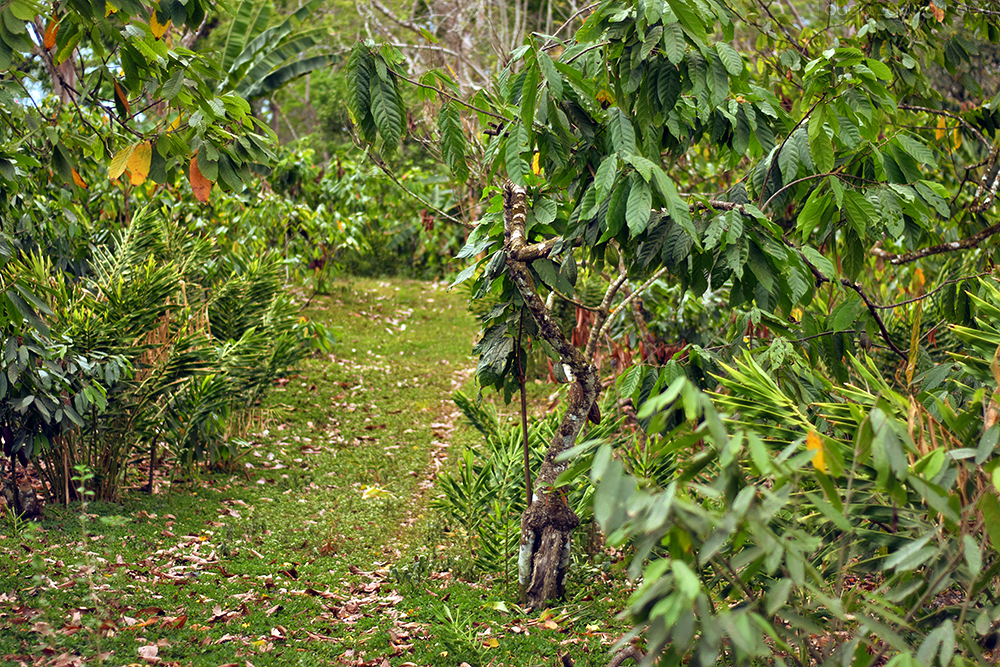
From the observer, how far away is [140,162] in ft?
8.61

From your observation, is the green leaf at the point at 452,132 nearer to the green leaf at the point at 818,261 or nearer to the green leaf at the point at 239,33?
the green leaf at the point at 818,261

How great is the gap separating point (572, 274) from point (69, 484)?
315 centimetres

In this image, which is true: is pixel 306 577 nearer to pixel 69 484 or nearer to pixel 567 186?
pixel 69 484

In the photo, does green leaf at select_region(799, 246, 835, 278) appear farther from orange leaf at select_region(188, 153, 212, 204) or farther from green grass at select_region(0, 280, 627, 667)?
orange leaf at select_region(188, 153, 212, 204)

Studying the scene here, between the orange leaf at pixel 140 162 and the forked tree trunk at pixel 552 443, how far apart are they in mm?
1320

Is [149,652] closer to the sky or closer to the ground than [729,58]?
closer to the ground

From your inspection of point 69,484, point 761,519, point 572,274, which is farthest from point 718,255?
point 69,484

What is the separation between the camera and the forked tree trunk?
9.23ft

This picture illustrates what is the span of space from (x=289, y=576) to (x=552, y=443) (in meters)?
1.55

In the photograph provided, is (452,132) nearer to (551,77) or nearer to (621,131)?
(551,77)

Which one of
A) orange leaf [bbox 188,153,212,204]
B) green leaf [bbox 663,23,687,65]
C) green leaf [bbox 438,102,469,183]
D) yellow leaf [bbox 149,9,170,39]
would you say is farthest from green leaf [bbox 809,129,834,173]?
yellow leaf [bbox 149,9,170,39]

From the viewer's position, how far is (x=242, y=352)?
4.71 metres

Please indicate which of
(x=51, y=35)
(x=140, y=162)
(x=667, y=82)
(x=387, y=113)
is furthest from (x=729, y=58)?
(x=51, y=35)

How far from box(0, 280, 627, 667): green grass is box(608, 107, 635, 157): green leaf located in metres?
1.88
